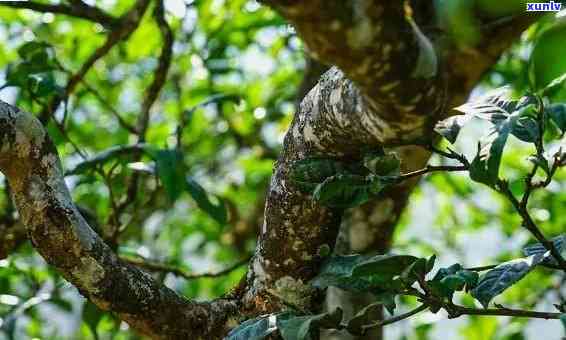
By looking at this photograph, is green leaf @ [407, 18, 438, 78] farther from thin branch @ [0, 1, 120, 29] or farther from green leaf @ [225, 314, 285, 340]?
thin branch @ [0, 1, 120, 29]

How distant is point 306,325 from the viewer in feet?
1.91

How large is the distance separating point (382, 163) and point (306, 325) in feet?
0.43

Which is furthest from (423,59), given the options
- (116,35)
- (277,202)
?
(116,35)

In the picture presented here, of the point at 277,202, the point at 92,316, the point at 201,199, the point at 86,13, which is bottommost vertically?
the point at 92,316

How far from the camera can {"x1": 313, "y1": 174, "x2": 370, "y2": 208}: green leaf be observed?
0.60 metres

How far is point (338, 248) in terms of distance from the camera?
3.33 feet

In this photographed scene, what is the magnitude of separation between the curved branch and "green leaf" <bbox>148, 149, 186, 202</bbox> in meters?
0.22

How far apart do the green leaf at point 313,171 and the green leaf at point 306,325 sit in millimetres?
97

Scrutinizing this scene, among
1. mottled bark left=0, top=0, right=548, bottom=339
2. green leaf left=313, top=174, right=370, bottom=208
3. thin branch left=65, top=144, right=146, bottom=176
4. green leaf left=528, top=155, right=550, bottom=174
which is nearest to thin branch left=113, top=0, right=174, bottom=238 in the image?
thin branch left=65, top=144, right=146, bottom=176

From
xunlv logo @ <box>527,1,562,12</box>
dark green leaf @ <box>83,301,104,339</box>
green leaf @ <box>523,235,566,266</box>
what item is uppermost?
xunlv logo @ <box>527,1,562,12</box>

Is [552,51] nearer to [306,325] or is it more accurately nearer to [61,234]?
[306,325]

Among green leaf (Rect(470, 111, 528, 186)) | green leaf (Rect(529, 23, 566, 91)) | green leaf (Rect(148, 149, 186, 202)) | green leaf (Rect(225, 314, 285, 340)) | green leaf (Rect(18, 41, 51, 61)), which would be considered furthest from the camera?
green leaf (Rect(18, 41, 51, 61))

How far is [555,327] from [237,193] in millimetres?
1262

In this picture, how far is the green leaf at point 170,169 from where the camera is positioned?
0.89m
